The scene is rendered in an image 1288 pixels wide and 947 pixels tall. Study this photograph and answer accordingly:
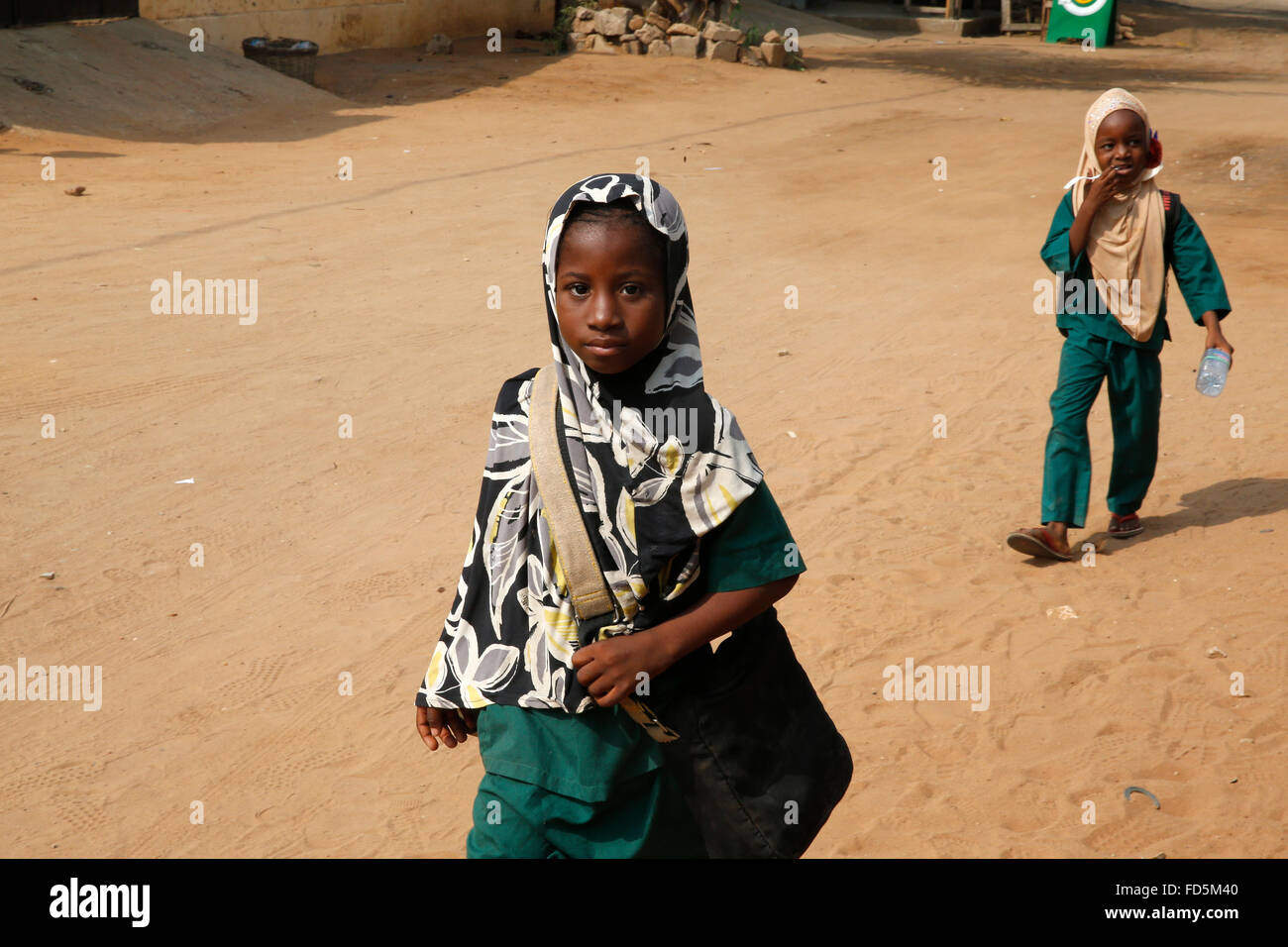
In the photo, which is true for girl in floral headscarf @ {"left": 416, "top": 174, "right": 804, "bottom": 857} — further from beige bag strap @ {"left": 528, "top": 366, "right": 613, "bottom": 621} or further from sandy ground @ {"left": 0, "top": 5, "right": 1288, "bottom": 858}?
sandy ground @ {"left": 0, "top": 5, "right": 1288, "bottom": 858}

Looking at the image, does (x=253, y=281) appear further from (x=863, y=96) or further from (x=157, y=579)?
(x=863, y=96)

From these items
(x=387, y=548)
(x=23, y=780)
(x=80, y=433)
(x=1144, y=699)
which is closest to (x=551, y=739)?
(x=23, y=780)

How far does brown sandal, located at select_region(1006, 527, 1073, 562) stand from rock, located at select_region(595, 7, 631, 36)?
57.6 ft

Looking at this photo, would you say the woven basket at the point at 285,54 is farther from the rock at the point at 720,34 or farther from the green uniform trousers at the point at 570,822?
the green uniform trousers at the point at 570,822

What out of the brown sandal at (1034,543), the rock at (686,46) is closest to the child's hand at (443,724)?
the brown sandal at (1034,543)

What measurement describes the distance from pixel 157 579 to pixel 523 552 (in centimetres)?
294

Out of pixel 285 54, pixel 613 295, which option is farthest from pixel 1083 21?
pixel 613 295

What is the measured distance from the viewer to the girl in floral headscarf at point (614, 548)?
6.26ft

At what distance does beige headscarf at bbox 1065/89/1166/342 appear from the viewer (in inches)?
Answer: 183

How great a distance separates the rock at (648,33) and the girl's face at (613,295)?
783 inches

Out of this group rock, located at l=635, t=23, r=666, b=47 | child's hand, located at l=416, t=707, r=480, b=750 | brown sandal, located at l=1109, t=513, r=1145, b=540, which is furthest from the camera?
rock, located at l=635, t=23, r=666, b=47

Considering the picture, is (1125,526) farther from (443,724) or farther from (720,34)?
(720,34)

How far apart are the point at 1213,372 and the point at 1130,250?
542 millimetres

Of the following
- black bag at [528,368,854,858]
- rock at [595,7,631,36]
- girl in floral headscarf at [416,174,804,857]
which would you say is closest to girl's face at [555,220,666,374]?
girl in floral headscarf at [416,174,804,857]
